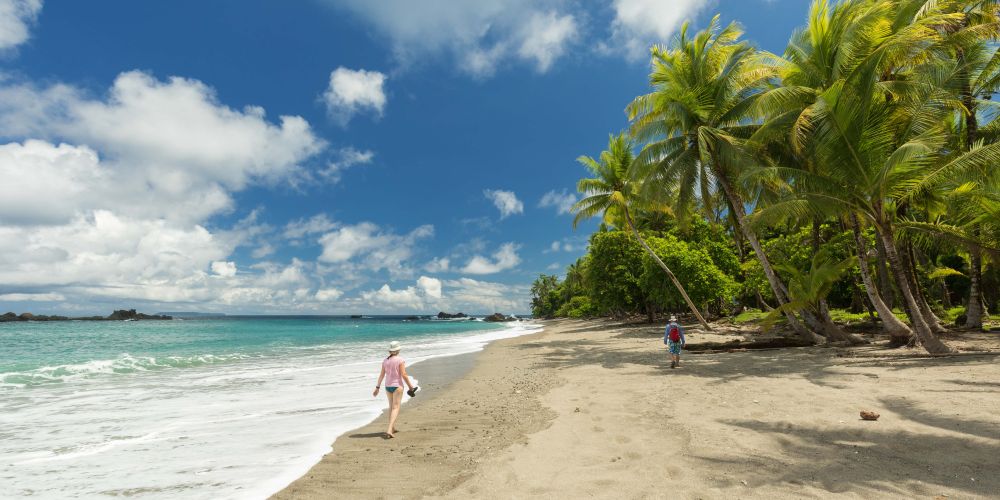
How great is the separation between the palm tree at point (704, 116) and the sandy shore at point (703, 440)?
24.5 feet

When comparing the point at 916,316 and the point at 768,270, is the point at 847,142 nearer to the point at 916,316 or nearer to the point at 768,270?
the point at 916,316

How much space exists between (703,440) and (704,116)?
44.2 feet

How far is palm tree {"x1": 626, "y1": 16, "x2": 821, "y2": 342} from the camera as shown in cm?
1454

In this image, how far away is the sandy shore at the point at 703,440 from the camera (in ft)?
13.2

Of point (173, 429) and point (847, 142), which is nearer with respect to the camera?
point (173, 429)

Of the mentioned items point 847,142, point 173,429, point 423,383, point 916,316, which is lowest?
point 423,383

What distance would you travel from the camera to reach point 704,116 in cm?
1559

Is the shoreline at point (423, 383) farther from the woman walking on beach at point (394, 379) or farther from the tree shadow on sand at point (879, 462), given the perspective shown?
the tree shadow on sand at point (879, 462)

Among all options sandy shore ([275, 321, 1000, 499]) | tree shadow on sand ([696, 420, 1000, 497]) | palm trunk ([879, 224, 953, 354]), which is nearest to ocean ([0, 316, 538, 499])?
sandy shore ([275, 321, 1000, 499])

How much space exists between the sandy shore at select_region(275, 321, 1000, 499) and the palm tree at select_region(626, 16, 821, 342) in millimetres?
7460

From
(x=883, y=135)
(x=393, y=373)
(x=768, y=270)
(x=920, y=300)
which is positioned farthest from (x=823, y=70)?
(x=393, y=373)

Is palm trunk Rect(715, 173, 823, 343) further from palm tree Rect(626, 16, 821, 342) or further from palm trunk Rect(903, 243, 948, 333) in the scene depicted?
palm trunk Rect(903, 243, 948, 333)

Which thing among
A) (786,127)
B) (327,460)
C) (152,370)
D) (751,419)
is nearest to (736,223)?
(786,127)

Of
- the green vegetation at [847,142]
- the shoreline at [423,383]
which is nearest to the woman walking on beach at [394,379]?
the shoreline at [423,383]
